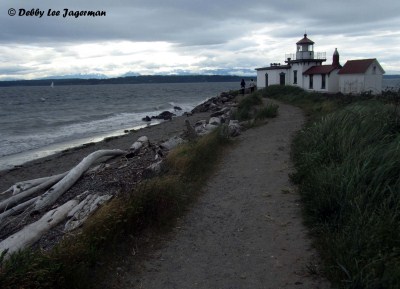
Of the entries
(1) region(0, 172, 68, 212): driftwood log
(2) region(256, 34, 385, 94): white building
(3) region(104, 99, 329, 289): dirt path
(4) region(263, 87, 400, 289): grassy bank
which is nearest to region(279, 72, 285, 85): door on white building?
(2) region(256, 34, 385, 94): white building

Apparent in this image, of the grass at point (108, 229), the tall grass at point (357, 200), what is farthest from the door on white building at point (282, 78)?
the grass at point (108, 229)

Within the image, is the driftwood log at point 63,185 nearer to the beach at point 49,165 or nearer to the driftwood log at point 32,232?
the driftwood log at point 32,232

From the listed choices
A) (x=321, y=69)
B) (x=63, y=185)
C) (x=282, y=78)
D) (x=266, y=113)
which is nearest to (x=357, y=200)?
(x=63, y=185)

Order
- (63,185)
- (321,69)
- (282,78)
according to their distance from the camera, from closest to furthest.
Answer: (63,185) → (321,69) → (282,78)

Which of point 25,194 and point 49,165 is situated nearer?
point 25,194

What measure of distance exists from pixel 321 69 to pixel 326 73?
1.65 m

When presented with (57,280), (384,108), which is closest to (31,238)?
(57,280)

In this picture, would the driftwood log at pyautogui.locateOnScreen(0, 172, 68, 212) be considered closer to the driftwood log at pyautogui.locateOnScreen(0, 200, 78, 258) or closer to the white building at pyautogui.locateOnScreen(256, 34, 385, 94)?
the driftwood log at pyautogui.locateOnScreen(0, 200, 78, 258)

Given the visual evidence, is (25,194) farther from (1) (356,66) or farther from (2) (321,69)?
(2) (321,69)

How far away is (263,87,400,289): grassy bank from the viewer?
394 centimetres

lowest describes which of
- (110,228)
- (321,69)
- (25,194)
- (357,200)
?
(25,194)

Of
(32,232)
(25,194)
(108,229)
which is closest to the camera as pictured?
(108,229)

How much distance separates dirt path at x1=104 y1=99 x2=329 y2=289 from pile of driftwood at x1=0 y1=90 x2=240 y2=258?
1.45 meters

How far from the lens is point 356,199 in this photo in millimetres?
5141
